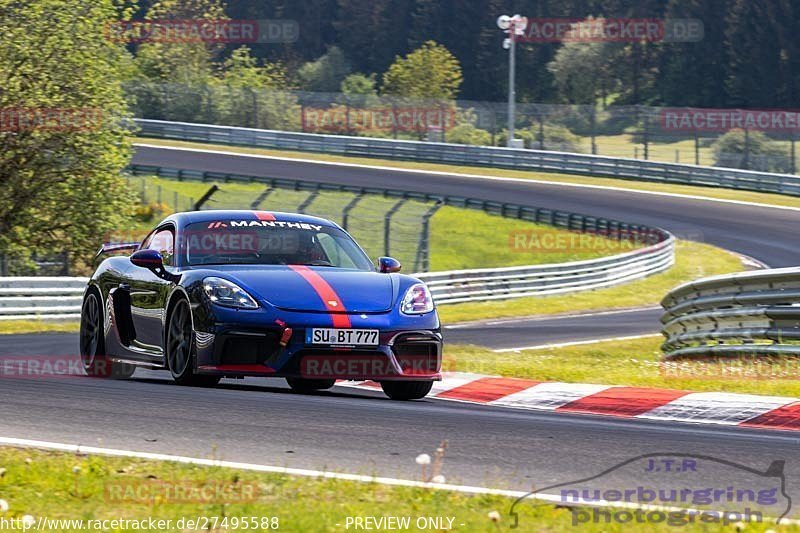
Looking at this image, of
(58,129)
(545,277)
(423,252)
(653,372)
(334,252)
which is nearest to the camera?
(334,252)

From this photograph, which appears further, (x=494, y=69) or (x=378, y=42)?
(x=378, y=42)

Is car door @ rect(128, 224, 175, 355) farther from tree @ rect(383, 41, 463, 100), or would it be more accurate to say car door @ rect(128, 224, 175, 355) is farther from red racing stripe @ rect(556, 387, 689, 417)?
tree @ rect(383, 41, 463, 100)

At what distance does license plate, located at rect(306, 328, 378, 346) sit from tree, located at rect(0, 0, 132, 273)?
68.0ft

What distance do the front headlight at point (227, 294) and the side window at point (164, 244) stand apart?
3.50 ft

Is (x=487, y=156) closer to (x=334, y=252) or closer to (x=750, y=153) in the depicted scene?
(x=750, y=153)

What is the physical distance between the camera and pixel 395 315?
354 inches

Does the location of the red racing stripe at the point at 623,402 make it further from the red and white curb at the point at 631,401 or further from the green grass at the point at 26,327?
the green grass at the point at 26,327

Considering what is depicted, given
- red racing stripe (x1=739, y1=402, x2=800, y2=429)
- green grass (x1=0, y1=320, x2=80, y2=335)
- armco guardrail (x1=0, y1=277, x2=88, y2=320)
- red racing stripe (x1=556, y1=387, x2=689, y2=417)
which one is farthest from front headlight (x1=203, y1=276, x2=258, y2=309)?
armco guardrail (x1=0, y1=277, x2=88, y2=320)

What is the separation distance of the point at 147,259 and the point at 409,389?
2.17 metres

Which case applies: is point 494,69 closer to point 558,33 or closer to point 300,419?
point 558,33

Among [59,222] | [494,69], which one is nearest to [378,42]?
[494,69]

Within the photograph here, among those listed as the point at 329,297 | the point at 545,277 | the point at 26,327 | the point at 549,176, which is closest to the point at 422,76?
the point at 549,176

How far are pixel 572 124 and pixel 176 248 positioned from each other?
46841mm

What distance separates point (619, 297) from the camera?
31.2 metres
